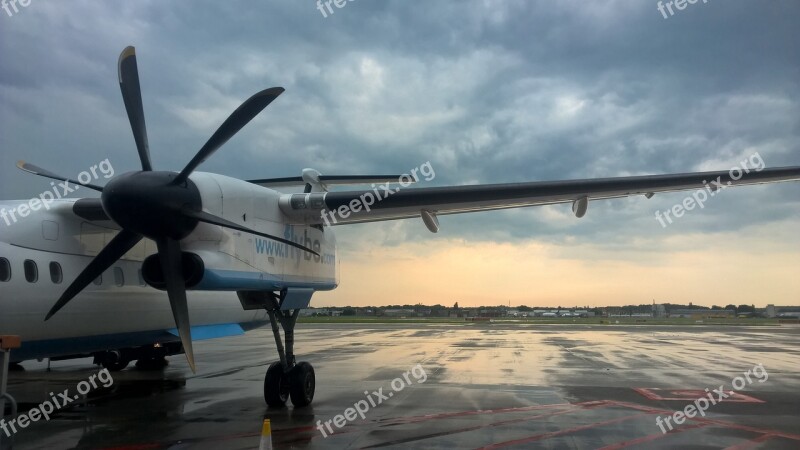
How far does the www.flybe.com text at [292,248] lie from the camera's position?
10.2 metres

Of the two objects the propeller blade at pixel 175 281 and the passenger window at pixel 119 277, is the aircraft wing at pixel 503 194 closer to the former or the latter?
the propeller blade at pixel 175 281

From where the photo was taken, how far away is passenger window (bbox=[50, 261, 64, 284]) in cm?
966

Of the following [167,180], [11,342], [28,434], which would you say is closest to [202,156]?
[167,180]

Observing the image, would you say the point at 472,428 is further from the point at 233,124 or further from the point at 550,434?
the point at 233,124

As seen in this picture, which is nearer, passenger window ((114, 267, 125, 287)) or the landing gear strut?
the landing gear strut

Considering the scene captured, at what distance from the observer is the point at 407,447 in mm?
7461

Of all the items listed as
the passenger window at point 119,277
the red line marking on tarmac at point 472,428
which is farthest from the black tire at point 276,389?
the red line marking on tarmac at point 472,428

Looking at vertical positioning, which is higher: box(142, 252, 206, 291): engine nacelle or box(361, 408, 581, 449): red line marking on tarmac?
box(142, 252, 206, 291): engine nacelle

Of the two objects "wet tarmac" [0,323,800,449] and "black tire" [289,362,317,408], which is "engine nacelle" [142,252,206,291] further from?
"black tire" [289,362,317,408]

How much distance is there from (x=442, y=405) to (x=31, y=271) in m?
7.25

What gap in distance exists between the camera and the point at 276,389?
10523 millimetres

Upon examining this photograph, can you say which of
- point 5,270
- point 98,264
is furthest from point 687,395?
point 5,270

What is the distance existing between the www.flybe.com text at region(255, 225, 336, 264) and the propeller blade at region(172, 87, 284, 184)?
6.02ft

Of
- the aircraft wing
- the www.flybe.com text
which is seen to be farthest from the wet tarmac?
the aircraft wing
